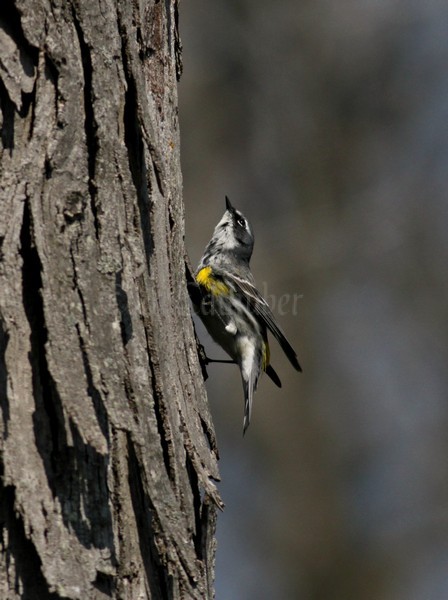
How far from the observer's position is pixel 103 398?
2.41 meters

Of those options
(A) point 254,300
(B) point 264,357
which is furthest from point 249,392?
(A) point 254,300

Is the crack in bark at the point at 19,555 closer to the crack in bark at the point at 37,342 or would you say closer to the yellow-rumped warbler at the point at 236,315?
the crack in bark at the point at 37,342

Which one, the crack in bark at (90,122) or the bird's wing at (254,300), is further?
the bird's wing at (254,300)

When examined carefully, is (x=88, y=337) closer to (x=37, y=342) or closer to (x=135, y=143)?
(x=37, y=342)

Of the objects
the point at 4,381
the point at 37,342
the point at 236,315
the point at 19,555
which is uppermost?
the point at 236,315

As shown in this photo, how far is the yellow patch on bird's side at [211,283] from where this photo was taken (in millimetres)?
5926

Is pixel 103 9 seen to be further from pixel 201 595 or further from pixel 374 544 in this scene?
pixel 374 544

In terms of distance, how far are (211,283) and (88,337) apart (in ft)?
11.7

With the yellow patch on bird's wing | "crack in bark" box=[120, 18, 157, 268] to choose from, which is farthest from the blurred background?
"crack in bark" box=[120, 18, 157, 268]

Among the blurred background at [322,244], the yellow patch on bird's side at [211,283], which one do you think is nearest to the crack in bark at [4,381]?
the yellow patch on bird's side at [211,283]

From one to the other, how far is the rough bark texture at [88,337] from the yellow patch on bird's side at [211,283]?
309cm

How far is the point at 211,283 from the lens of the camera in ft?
19.6

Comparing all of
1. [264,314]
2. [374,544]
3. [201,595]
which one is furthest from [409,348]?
[201,595]

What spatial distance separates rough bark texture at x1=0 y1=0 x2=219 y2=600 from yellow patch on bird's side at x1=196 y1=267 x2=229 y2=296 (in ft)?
10.1
